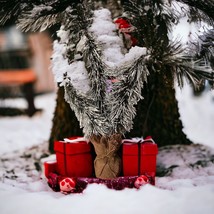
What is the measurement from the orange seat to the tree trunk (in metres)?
2.15

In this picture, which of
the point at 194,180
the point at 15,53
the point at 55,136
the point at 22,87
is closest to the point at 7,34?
the point at 15,53

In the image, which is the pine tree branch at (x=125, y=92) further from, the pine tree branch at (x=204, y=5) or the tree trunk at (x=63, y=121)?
the tree trunk at (x=63, y=121)

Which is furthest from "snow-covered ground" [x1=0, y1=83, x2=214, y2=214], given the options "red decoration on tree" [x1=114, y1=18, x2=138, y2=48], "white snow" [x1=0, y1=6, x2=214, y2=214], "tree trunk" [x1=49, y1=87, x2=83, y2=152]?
"red decoration on tree" [x1=114, y1=18, x2=138, y2=48]

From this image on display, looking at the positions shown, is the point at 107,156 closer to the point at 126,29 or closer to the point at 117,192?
the point at 117,192

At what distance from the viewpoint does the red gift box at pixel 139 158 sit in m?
1.61

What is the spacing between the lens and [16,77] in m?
4.84

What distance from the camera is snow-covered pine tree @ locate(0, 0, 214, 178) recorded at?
1473 millimetres

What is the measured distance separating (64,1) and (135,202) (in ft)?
3.15

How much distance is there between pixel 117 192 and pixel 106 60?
23.2 inches

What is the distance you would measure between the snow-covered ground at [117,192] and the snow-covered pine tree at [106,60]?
0.24 metres

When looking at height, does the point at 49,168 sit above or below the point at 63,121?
below

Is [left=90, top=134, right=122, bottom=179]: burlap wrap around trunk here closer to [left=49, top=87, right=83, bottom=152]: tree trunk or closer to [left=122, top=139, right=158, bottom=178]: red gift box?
[left=122, top=139, right=158, bottom=178]: red gift box

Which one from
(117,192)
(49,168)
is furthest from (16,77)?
(117,192)

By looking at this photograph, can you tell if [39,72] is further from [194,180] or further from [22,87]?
[194,180]
